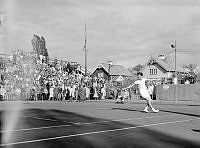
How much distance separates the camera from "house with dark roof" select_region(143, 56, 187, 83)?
341 ft

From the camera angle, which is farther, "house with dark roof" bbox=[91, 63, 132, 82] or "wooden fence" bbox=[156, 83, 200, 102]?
"house with dark roof" bbox=[91, 63, 132, 82]

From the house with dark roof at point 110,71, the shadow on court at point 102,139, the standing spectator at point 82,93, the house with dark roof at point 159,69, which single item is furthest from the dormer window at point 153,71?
the shadow on court at point 102,139

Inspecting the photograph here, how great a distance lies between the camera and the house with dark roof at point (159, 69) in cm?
10388

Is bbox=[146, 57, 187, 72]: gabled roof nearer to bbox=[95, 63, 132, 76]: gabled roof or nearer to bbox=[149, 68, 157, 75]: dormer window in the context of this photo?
bbox=[149, 68, 157, 75]: dormer window

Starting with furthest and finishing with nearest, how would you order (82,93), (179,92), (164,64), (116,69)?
(116,69)
(164,64)
(179,92)
(82,93)

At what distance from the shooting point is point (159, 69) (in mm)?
106188

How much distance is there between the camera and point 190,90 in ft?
129

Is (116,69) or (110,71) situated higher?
(116,69)

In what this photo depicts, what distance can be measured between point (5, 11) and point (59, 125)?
7092mm

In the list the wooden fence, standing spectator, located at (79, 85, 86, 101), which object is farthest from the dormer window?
standing spectator, located at (79, 85, 86, 101)

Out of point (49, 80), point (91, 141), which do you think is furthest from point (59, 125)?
point (49, 80)

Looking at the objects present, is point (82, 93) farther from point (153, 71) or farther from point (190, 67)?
point (190, 67)

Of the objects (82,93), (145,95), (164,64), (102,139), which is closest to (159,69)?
(164,64)

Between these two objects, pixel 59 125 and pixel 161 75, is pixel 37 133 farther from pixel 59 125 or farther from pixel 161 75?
pixel 161 75
